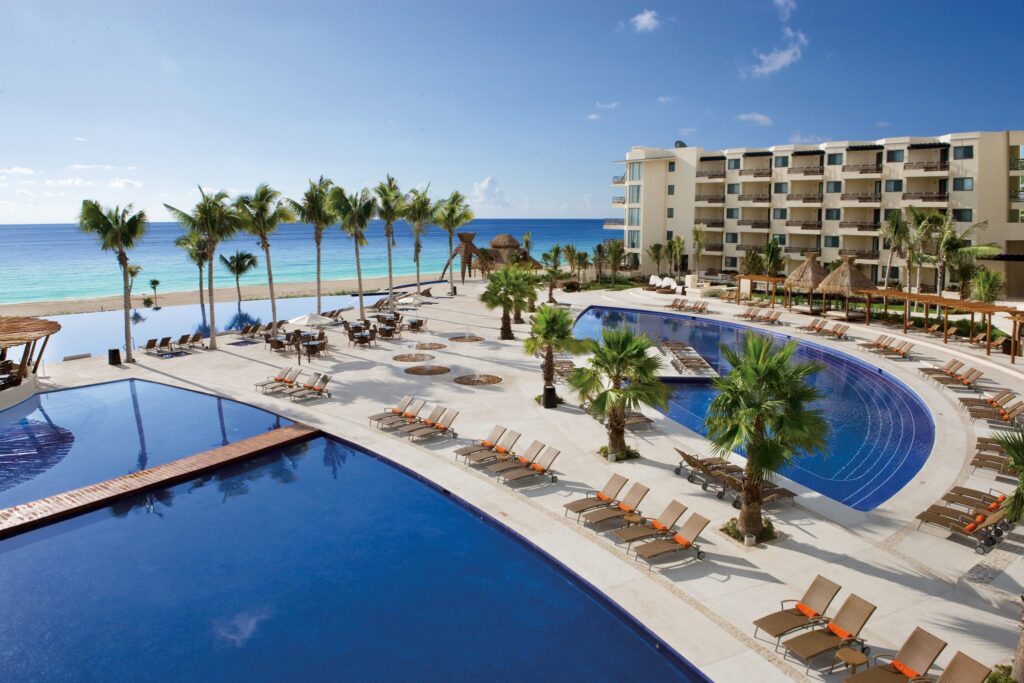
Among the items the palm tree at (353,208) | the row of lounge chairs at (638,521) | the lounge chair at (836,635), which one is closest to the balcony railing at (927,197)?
the palm tree at (353,208)

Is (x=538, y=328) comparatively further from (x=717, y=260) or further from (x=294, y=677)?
(x=717, y=260)

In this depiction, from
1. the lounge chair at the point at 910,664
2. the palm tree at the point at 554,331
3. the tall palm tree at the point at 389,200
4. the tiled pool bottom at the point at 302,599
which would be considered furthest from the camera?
A: the tall palm tree at the point at 389,200

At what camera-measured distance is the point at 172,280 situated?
87.0 m

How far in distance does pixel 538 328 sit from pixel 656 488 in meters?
7.14

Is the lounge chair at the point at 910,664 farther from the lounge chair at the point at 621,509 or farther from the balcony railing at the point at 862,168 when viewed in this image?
the balcony railing at the point at 862,168

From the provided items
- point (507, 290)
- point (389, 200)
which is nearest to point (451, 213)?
point (389, 200)

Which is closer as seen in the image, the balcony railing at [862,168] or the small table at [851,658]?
the small table at [851,658]

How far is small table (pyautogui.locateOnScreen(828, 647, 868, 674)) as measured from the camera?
865 cm

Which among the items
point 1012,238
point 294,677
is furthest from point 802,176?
point 294,677

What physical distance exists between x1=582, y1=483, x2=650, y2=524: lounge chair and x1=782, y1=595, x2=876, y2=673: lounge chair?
4.22 meters

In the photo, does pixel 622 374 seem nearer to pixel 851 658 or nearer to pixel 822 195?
pixel 851 658

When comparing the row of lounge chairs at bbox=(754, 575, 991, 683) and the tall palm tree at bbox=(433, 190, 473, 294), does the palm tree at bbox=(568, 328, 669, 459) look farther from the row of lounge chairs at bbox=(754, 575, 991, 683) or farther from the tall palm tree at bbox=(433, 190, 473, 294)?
the tall palm tree at bbox=(433, 190, 473, 294)

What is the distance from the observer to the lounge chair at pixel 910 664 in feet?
27.4

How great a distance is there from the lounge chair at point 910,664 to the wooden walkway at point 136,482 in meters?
14.7
